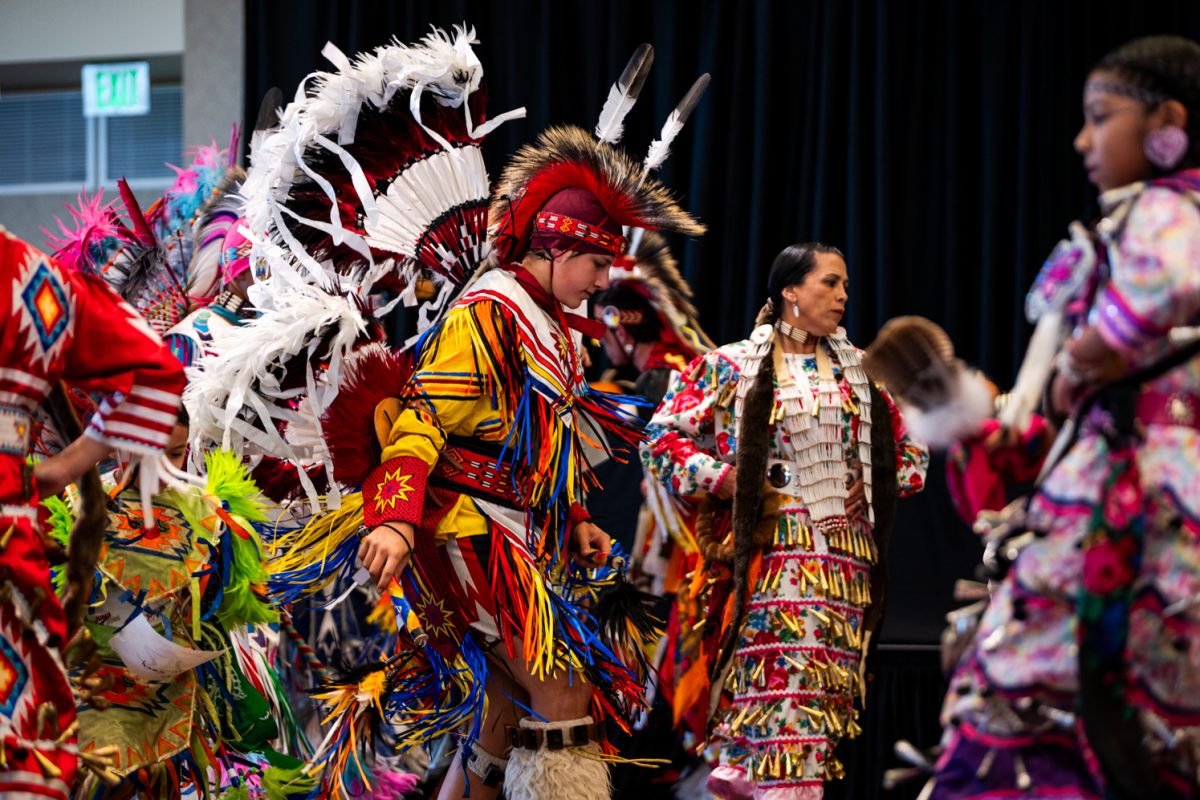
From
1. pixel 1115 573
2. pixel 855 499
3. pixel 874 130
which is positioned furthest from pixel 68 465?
pixel 874 130

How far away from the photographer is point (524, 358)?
117 inches

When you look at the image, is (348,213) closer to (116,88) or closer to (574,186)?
(574,186)

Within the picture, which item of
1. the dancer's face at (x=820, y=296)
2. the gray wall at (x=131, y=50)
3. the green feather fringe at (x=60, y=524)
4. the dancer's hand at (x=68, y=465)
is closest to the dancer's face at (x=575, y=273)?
the dancer's face at (x=820, y=296)

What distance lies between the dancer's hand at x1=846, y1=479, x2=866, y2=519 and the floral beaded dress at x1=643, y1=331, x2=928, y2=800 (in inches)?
0.7

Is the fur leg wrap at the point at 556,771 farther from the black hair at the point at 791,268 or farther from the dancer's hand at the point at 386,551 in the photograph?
the black hair at the point at 791,268

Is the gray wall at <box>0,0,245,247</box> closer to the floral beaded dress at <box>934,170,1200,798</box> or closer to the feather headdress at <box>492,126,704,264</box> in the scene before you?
the feather headdress at <box>492,126,704,264</box>

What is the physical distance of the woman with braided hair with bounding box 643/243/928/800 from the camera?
11.2ft

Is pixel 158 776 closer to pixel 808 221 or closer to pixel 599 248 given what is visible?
pixel 599 248

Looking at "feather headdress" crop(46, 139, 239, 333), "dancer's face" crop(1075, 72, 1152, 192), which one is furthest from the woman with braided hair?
"dancer's face" crop(1075, 72, 1152, 192)

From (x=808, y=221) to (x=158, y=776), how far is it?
13.2 ft

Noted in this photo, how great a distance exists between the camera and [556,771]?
Answer: 2.85 meters

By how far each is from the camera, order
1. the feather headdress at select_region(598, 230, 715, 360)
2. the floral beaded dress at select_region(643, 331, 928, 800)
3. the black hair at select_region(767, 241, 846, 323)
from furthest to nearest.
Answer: the feather headdress at select_region(598, 230, 715, 360) → the black hair at select_region(767, 241, 846, 323) → the floral beaded dress at select_region(643, 331, 928, 800)

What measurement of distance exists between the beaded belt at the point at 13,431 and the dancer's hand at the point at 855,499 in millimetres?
1992

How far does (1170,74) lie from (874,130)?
14.0 feet
